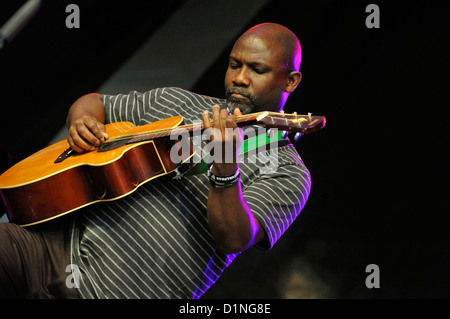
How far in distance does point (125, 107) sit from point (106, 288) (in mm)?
948

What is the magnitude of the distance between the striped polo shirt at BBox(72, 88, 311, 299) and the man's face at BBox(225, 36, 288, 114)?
0.34 m

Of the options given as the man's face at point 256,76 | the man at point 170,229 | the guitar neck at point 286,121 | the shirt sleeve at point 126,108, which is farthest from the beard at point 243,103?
the guitar neck at point 286,121

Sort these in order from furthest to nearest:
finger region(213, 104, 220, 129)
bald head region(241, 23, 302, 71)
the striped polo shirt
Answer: bald head region(241, 23, 302, 71) < the striped polo shirt < finger region(213, 104, 220, 129)

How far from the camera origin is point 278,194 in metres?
1.93

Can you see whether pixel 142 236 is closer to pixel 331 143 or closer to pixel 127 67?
pixel 331 143

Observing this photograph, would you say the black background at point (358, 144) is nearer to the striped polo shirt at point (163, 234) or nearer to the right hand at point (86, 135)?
the striped polo shirt at point (163, 234)

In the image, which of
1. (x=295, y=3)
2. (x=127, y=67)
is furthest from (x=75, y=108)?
(x=295, y=3)

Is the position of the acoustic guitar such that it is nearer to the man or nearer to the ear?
the man

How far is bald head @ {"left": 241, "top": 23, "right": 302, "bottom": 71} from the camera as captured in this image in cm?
230

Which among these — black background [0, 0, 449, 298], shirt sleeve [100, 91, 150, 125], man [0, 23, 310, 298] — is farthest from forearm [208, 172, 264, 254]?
black background [0, 0, 449, 298]

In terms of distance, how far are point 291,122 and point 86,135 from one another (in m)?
0.90

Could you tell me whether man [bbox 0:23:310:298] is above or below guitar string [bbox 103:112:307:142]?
below

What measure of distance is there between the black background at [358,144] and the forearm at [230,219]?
125 centimetres

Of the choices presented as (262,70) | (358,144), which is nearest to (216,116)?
(262,70)
